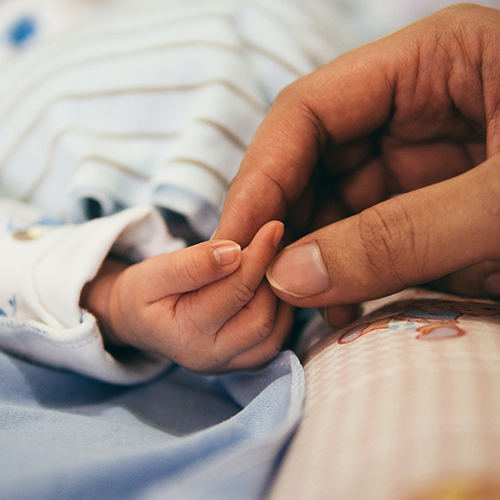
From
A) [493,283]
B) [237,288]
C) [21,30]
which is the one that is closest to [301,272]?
[237,288]

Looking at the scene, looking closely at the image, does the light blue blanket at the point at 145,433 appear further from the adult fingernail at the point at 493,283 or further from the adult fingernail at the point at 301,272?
the adult fingernail at the point at 493,283

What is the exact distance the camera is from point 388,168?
2.10 feet

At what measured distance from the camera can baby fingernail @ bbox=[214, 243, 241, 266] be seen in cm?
44

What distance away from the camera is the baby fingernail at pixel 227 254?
44cm

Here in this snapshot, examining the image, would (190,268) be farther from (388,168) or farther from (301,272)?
(388,168)

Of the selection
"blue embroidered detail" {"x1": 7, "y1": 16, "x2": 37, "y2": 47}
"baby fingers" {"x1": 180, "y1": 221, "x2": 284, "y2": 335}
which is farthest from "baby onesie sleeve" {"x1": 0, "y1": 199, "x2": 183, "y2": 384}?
"blue embroidered detail" {"x1": 7, "y1": 16, "x2": 37, "y2": 47}

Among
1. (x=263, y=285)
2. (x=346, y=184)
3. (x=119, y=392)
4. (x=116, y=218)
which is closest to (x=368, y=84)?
(x=346, y=184)

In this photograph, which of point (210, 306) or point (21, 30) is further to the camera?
point (21, 30)

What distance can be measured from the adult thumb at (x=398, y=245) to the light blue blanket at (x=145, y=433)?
0.10 meters

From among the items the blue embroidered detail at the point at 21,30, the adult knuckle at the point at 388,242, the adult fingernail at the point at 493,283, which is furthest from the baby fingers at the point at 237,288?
the blue embroidered detail at the point at 21,30

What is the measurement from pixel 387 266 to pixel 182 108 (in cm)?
50

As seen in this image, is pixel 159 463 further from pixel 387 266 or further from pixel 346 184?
pixel 346 184

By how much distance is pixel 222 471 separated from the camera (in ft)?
1.03

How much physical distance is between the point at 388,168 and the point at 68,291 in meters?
0.52
